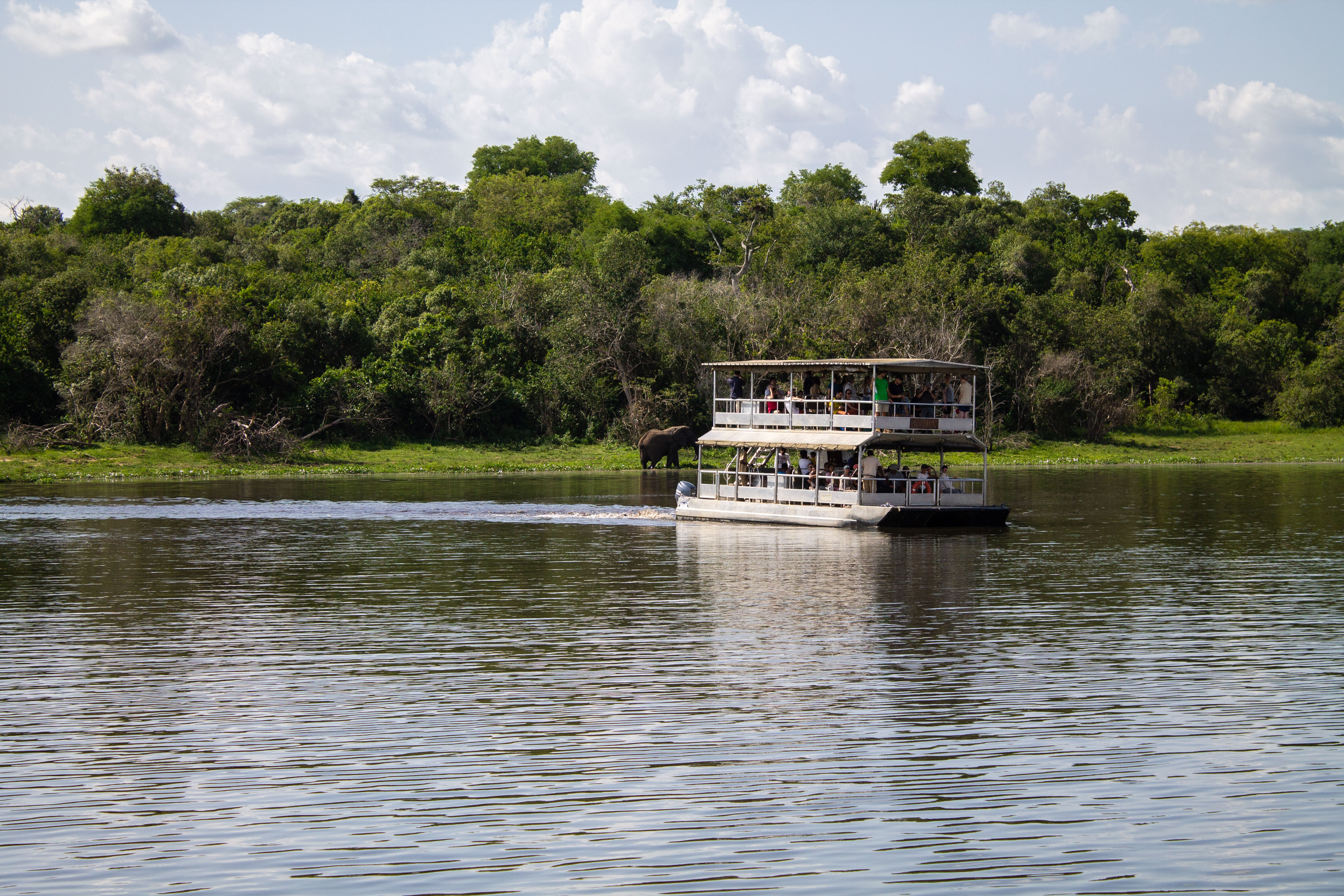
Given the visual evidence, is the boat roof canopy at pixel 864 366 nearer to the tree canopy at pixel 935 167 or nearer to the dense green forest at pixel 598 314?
the dense green forest at pixel 598 314

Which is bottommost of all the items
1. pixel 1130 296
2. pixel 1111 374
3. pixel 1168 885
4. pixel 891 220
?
pixel 1168 885

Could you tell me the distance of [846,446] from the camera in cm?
3847

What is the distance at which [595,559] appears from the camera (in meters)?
31.5

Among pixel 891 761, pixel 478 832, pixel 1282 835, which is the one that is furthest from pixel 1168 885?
pixel 478 832

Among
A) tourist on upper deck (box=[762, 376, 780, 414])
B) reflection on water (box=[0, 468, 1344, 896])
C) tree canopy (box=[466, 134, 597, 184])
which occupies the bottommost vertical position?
reflection on water (box=[0, 468, 1344, 896])

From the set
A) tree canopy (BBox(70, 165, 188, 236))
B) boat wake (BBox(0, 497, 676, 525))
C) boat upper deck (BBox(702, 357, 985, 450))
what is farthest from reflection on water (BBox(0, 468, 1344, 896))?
tree canopy (BBox(70, 165, 188, 236))

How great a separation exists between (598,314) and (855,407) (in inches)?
1507

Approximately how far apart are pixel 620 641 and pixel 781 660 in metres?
2.87

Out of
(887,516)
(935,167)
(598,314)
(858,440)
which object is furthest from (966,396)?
(935,167)

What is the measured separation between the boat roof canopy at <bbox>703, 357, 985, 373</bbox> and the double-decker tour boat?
0.21 ft

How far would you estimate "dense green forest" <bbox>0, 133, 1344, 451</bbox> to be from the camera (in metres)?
68.6

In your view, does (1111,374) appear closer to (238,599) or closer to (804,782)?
(238,599)

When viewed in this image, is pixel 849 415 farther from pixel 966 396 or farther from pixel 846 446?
pixel 966 396

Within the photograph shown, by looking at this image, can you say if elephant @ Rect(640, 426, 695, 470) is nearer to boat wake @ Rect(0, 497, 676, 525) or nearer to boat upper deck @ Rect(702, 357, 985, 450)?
boat wake @ Rect(0, 497, 676, 525)
